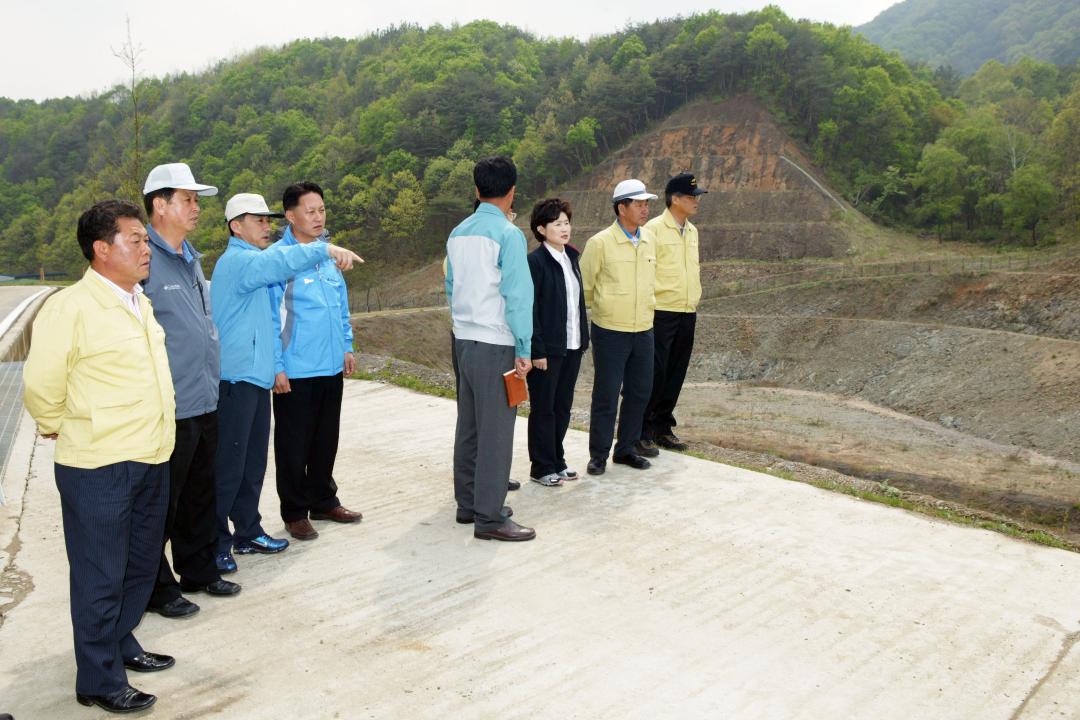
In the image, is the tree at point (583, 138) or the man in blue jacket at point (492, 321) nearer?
the man in blue jacket at point (492, 321)

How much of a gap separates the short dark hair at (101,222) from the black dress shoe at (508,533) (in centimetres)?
263

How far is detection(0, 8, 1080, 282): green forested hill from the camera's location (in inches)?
1898

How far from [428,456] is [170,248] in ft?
10.9

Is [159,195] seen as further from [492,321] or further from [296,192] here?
[492,321]

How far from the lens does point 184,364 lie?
374cm

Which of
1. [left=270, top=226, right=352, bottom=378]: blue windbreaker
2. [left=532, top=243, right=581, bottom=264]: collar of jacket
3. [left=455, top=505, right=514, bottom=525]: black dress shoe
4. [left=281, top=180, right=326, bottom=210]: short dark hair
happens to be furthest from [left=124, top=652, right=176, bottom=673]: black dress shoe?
[left=532, top=243, right=581, bottom=264]: collar of jacket

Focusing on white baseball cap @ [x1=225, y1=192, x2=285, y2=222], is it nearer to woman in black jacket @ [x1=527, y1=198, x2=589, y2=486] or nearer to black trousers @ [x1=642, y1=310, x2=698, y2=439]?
woman in black jacket @ [x1=527, y1=198, x2=589, y2=486]

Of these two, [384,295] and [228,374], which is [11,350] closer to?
[228,374]

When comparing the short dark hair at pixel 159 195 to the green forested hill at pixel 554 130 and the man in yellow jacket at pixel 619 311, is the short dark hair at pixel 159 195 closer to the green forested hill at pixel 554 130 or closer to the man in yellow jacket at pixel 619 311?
the man in yellow jacket at pixel 619 311

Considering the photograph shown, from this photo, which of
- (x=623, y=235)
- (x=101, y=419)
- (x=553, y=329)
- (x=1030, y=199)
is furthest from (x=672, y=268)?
(x=1030, y=199)

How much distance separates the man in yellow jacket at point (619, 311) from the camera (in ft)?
20.6

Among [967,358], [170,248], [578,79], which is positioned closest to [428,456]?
[170,248]

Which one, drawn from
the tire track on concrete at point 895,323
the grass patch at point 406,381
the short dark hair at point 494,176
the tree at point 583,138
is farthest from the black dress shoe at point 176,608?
the tree at point 583,138

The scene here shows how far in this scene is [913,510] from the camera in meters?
5.52
